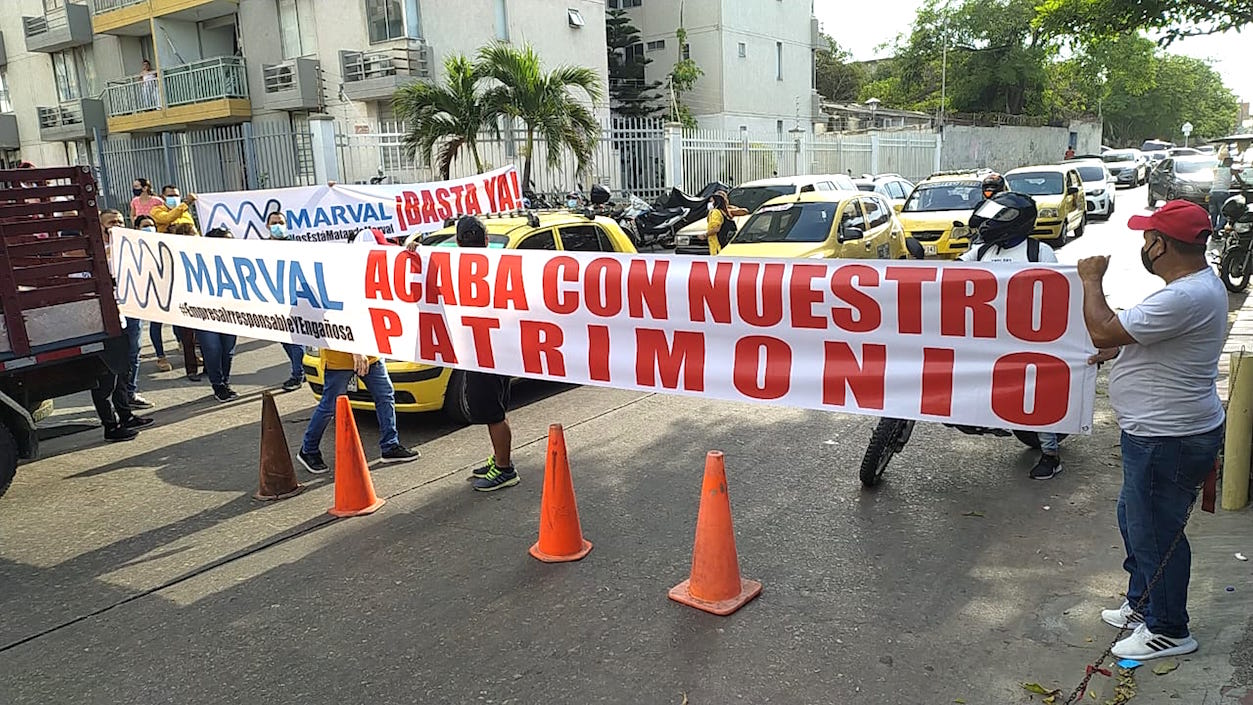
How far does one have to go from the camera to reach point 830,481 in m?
5.94

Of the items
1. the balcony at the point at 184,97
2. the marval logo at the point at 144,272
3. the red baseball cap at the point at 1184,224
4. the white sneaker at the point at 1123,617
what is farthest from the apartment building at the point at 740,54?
the red baseball cap at the point at 1184,224

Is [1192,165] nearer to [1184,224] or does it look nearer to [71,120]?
[1184,224]

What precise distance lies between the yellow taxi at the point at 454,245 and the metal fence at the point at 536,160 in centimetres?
1002

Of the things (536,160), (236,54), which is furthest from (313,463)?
(236,54)

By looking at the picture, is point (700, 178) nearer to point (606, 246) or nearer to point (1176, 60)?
point (606, 246)

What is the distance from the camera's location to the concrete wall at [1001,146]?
43.2 m

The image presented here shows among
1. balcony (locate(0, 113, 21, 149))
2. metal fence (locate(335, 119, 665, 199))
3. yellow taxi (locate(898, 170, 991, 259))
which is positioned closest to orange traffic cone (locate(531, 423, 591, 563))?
yellow taxi (locate(898, 170, 991, 259))

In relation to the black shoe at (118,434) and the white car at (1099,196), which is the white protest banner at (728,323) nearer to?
the black shoe at (118,434)

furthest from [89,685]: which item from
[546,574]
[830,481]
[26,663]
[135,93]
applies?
[135,93]

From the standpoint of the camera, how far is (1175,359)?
3301 millimetres

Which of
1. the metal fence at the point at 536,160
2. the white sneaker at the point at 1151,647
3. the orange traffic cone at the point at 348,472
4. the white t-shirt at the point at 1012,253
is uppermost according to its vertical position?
the metal fence at the point at 536,160

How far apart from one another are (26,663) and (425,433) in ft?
11.9

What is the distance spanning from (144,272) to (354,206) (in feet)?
18.3

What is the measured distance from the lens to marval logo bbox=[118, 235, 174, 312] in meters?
7.39
